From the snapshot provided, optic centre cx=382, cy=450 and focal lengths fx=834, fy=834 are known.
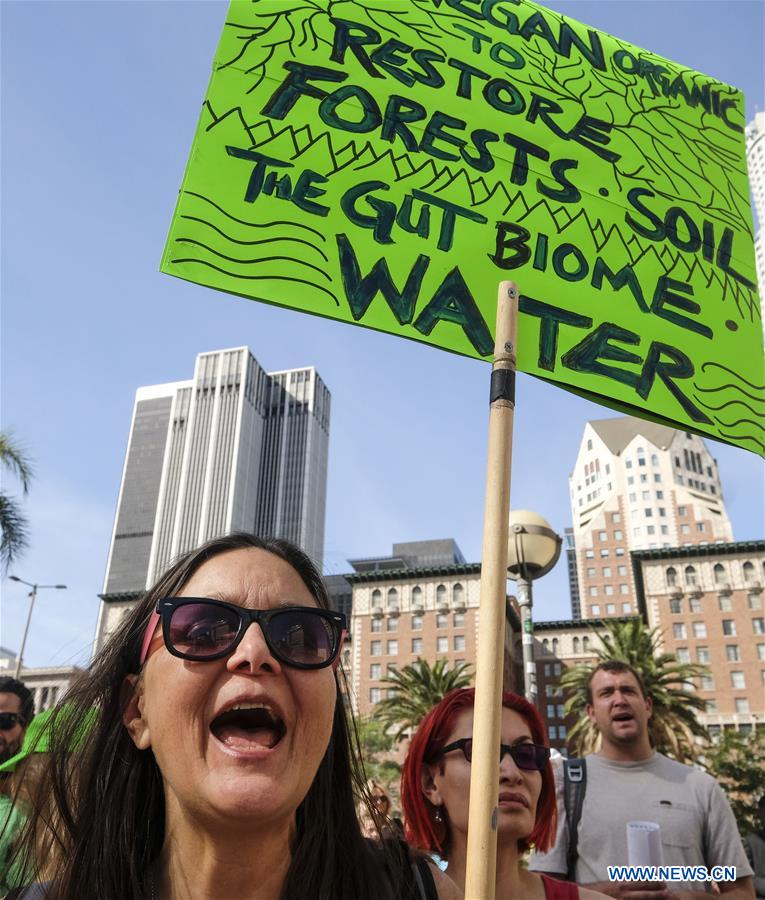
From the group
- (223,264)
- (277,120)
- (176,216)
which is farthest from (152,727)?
(277,120)

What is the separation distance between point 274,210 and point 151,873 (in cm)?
194

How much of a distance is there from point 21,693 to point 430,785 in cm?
308

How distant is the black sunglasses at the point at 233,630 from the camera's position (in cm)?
183

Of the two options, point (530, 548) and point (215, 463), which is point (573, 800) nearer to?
point (530, 548)

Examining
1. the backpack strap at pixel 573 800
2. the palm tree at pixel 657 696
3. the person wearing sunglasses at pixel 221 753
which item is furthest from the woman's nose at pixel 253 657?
the palm tree at pixel 657 696

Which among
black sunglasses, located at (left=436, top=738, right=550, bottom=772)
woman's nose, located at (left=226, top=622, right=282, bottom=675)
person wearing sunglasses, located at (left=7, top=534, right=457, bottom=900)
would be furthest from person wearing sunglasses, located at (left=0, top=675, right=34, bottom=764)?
woman's nose, located at (left=226, top=622, right=282, bottom=675)

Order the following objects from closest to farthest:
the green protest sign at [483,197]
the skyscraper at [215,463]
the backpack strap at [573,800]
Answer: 1. the green protest sign at [483,197]
2. the backpack strap at [573,800]
3. the skyscraper at [215,463]

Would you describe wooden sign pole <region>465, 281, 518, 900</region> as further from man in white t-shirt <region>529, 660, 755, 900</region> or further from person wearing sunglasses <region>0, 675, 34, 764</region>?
person wearing sunglasses <region>0, 675, 34, 764</region>

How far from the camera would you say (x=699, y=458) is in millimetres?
130250

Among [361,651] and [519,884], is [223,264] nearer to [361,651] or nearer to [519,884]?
[519,884]

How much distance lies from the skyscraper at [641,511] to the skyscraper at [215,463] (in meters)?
47.2

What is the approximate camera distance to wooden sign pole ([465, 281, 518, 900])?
172 cm

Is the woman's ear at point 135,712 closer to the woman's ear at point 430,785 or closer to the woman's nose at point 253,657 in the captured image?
the woman's nose at point 253,657

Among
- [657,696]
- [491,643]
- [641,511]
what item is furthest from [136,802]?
[641,511]
